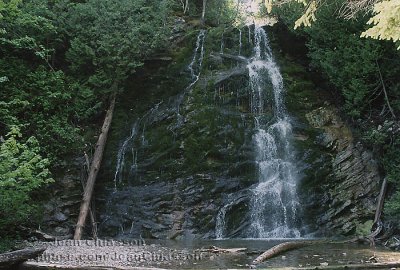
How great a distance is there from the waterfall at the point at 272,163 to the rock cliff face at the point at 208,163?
279 millimetres

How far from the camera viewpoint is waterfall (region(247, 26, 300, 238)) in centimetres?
1294

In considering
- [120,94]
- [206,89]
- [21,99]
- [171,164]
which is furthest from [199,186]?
[21,99]

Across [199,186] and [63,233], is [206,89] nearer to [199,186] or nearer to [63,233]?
[199,186]

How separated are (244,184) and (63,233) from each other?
621 cm

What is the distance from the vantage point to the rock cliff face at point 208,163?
13094mm

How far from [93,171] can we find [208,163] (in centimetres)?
407

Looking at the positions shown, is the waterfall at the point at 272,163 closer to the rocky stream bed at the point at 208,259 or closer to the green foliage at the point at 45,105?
the rocky stream bed at the point at 208,259

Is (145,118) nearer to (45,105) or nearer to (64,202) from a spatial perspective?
(45,105)

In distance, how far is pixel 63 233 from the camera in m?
12.7

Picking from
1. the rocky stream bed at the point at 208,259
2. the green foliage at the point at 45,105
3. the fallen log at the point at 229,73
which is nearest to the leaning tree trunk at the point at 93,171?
the green foliage at the point at 45,105

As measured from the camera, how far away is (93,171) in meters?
13.8

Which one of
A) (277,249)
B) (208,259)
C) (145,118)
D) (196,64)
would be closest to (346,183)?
(277,249)

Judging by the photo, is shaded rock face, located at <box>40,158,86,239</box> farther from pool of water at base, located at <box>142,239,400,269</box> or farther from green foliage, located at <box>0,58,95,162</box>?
pool of water at base, located at <box>142,239,400,269</box>

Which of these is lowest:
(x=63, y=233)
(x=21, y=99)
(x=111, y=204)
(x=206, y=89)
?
(x=63, y=233)
